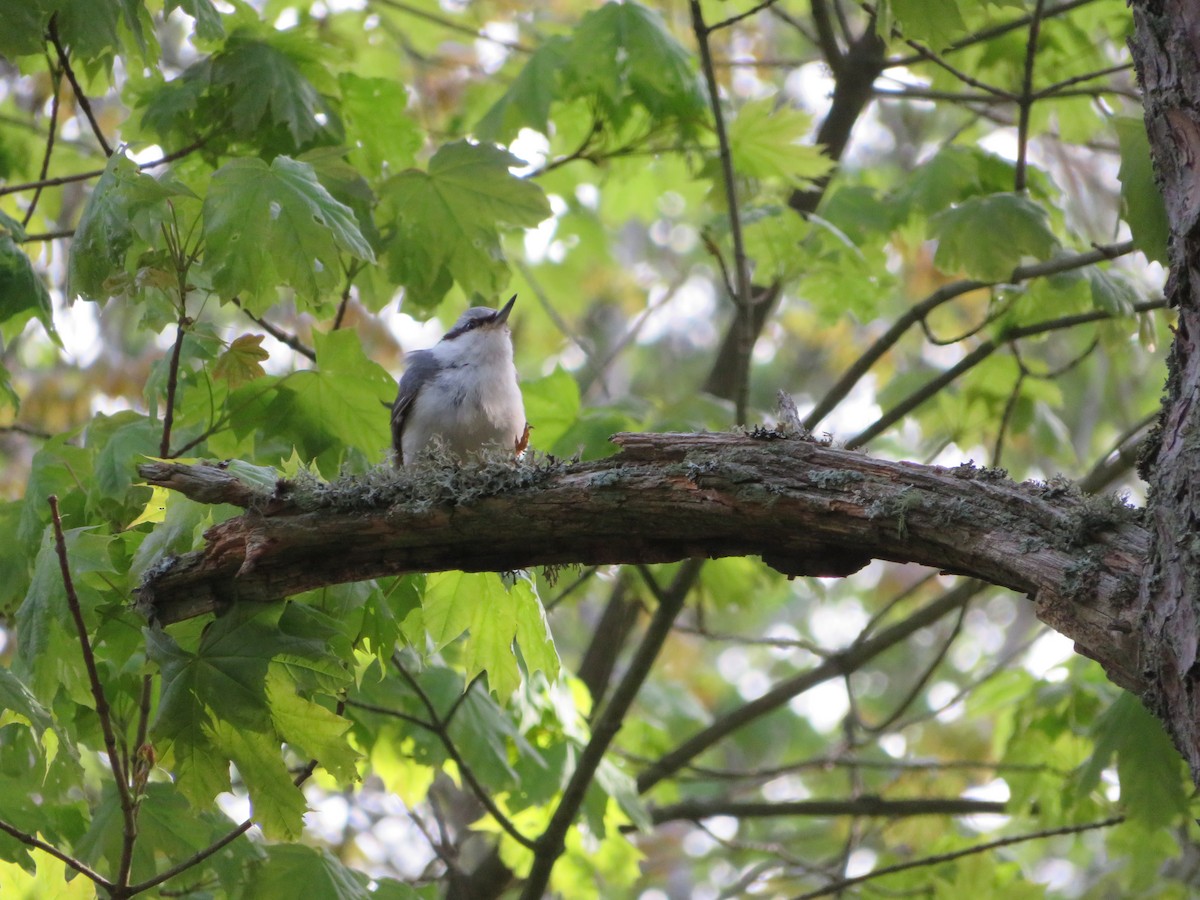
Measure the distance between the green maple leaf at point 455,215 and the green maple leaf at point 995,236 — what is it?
1.42 meters

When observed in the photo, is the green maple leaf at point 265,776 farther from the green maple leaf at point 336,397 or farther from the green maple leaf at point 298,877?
the green maple leaf at point 336,397

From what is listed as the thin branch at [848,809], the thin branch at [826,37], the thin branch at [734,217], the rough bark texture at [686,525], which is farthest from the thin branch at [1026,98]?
the thin branch at [848,809]

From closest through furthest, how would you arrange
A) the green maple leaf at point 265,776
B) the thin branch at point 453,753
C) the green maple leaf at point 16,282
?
the green maple leaf at point 265,776
the green maple leaf at point 16,282
the thin branch at point 453,753

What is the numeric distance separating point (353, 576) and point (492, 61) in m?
4.86

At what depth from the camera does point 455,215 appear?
3688mm

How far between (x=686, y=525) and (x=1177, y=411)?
0.93m

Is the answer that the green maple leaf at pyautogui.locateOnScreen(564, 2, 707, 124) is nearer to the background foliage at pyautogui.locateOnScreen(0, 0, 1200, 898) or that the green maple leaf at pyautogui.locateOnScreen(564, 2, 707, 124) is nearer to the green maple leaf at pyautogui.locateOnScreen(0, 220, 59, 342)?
the background foliage at pyautogui.locateOnScreen(0, 0, 1200, 898)

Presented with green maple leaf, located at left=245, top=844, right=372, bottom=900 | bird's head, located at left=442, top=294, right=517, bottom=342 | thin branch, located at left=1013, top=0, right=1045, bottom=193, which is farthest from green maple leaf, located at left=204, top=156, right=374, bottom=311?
thin branch, located at left=1013, top=0, right=1045, bottom=193

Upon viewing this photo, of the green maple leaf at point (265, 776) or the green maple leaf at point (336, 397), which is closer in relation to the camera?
the green maple leaf at point (265, 776)

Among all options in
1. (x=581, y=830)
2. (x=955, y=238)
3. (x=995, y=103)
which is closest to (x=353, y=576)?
(x=955, y=238)

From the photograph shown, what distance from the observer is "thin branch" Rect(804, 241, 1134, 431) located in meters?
3.94

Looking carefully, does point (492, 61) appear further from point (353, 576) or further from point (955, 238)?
point (353, 576)

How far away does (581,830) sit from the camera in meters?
4.96

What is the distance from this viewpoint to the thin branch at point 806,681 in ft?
15.5
